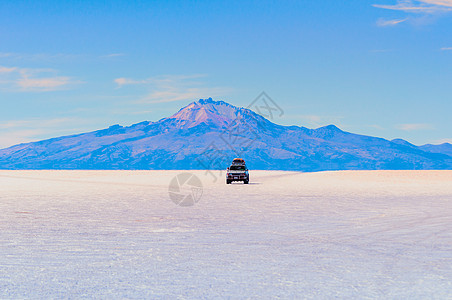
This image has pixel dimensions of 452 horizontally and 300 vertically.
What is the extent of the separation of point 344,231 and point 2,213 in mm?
14808

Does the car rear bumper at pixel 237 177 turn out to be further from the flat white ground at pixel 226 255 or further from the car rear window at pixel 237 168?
the flat white ground at pixel 226 255

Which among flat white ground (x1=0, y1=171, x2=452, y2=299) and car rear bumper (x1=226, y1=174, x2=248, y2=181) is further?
car rear bumper (x1=226, y1=174, x2=248, y2=181)

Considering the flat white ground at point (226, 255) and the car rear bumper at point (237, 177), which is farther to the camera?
the car rear bumper at point (237, 177)

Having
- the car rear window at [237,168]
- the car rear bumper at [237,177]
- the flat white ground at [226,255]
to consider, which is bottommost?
the flat white ground at [226,255]

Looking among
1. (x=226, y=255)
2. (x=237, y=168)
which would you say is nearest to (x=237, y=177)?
(x=237, y=168)

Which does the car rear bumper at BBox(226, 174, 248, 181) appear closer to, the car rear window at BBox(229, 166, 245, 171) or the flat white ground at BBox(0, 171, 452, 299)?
the car rear window at BBox(229, 166, 245, 171)

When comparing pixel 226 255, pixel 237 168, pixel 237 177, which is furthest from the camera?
pixel 237 168

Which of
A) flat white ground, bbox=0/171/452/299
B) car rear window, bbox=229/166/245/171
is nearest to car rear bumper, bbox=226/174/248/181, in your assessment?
car rear window, bbox=229/166/245/171

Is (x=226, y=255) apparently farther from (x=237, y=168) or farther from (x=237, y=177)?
(x=237, y=168)

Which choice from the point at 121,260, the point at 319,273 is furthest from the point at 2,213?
the point at 319,273

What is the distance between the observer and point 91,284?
400 inches

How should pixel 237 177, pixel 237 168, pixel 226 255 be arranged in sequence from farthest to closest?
1. pixel 237 168
2. pixel 237 177
3. pixel 226 255

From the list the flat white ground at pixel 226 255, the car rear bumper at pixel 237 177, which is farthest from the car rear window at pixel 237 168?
the flat white ground at pixel 226 255

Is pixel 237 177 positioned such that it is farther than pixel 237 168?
No
